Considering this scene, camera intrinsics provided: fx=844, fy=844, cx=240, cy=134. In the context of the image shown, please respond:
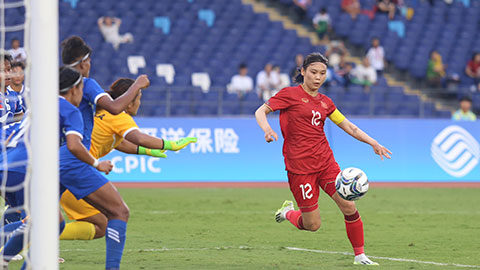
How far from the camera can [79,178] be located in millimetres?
6902

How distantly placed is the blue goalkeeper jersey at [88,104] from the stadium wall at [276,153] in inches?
400

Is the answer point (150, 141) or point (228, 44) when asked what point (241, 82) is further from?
point (150, 141)

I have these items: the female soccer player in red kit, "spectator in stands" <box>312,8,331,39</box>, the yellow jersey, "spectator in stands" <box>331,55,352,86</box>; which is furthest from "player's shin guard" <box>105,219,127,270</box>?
"spectator in stands" <box>312,8,331,39</box>

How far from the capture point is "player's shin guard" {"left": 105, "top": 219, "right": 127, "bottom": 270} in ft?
23.0

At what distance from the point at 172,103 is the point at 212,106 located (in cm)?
109

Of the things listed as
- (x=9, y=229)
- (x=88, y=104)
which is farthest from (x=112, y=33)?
(x=9, y=229)

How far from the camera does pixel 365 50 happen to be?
25.7 meters

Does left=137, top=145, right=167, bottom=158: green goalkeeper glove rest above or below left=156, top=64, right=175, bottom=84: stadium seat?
below

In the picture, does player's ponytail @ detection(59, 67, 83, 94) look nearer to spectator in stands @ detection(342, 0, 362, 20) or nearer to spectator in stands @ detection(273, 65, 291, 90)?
spectator in stands @ detection(273, 65, 291, 90)

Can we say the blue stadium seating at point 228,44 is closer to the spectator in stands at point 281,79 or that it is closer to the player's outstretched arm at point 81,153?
the spectator in stands at point 281,79

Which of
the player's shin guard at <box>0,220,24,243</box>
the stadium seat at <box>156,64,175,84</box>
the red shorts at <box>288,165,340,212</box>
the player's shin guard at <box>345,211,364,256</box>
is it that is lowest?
the player's shin guard at <box>345,211,364,256</box>

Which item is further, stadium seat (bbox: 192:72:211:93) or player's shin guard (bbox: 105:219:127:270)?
stadium seat (bbox: 192:72:211:93)

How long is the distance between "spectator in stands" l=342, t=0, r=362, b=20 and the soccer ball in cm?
1889

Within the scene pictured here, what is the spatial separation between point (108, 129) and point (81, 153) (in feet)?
4.76
